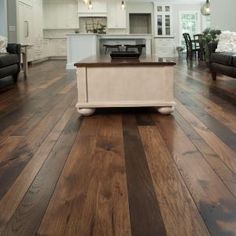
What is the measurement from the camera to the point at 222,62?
5215 mm

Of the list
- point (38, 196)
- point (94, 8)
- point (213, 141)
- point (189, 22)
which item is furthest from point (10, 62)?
point (189, 22)

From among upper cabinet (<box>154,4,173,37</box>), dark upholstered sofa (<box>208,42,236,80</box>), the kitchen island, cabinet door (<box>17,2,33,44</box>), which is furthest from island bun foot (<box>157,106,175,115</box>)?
upper cabinet (<box>154,4,173,37</box>)

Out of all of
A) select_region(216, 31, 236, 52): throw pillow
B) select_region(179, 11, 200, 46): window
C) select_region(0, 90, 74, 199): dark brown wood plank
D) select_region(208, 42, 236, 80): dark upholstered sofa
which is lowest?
select_region(0, 90, 74, 199): dark brown wood plank

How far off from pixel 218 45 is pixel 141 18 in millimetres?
10234

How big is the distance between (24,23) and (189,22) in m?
7.62

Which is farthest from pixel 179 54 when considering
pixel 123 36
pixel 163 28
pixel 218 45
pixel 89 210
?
pixel 89 210

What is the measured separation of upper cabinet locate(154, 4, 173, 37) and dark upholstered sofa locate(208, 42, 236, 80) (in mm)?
9305

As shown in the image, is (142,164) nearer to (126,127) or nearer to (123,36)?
(126,127)

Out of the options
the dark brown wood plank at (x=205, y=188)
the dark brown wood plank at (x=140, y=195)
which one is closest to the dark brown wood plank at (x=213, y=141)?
the dark brown wood plank at (x=205, y=188)

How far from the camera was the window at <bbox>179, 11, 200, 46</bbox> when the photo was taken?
1541 centimetres

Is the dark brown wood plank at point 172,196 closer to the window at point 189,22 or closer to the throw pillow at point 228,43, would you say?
the throw pillow at point 228,43

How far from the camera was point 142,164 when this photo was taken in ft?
6.37

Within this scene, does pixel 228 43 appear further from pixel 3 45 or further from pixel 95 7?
pixel 95 7

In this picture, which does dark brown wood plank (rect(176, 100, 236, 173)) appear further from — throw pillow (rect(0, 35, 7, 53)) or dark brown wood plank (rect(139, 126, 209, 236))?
throw pillow (rect(0, 35, 7, 53))
